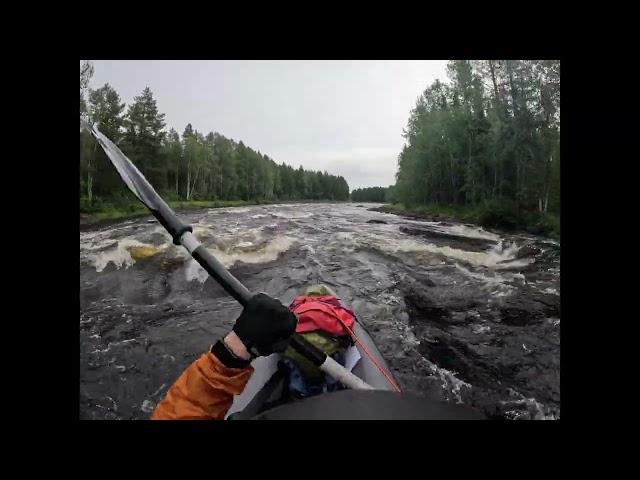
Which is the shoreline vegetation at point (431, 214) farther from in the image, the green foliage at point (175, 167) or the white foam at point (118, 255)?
the white foam at point (118, 255)

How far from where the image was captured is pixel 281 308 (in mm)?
918

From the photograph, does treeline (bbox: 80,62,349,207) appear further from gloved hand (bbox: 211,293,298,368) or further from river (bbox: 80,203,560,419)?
gloved hand (bbox: 211,293,298,368)

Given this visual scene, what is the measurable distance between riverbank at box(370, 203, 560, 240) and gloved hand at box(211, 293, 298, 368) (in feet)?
7.81

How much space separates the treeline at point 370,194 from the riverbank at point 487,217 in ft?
0.79

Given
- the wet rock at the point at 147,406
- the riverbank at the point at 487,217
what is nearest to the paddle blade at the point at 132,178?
the wet rock at the point at 147,406

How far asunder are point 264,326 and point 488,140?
490 centimetres

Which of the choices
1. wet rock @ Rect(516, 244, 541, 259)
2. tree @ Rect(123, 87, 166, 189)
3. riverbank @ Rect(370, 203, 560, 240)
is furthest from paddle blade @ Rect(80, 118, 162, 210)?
wet rock @ Rect(516, 244, 541, 259)

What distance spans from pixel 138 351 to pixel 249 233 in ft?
8.62

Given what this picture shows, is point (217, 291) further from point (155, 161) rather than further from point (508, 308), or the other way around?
point (508, 308)

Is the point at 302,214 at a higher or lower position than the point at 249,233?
higher
